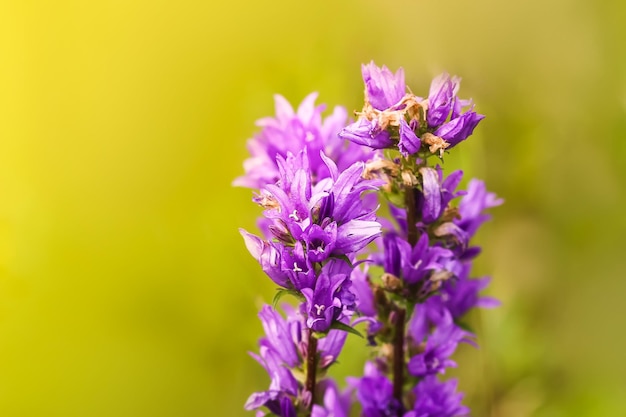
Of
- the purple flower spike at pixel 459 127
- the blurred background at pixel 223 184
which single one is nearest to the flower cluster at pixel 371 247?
the purple flower spike at pixel 459 127

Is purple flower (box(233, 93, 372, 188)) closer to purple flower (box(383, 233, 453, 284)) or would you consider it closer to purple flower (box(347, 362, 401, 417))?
purple flower (box(383, 233, 453, 284))

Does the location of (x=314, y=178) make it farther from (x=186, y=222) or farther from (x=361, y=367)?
(x=186, y=222)

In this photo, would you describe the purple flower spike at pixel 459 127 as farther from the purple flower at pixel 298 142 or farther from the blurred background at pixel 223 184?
the blurred background at pixel 223 184

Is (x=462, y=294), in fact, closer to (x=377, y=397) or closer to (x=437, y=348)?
(x=437, y=348)

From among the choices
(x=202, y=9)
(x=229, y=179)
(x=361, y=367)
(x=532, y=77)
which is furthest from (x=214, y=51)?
(x=361, y=367)

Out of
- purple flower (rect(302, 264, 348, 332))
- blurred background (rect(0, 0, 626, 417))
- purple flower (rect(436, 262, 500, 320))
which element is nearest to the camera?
purple flower (rect(302, 264, 348, 332))

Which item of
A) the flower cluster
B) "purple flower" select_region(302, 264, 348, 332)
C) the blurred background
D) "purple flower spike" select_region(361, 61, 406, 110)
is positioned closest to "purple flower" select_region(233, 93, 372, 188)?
the flower cluster

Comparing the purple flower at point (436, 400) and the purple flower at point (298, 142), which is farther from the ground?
the purple flower at point (298, 142)
